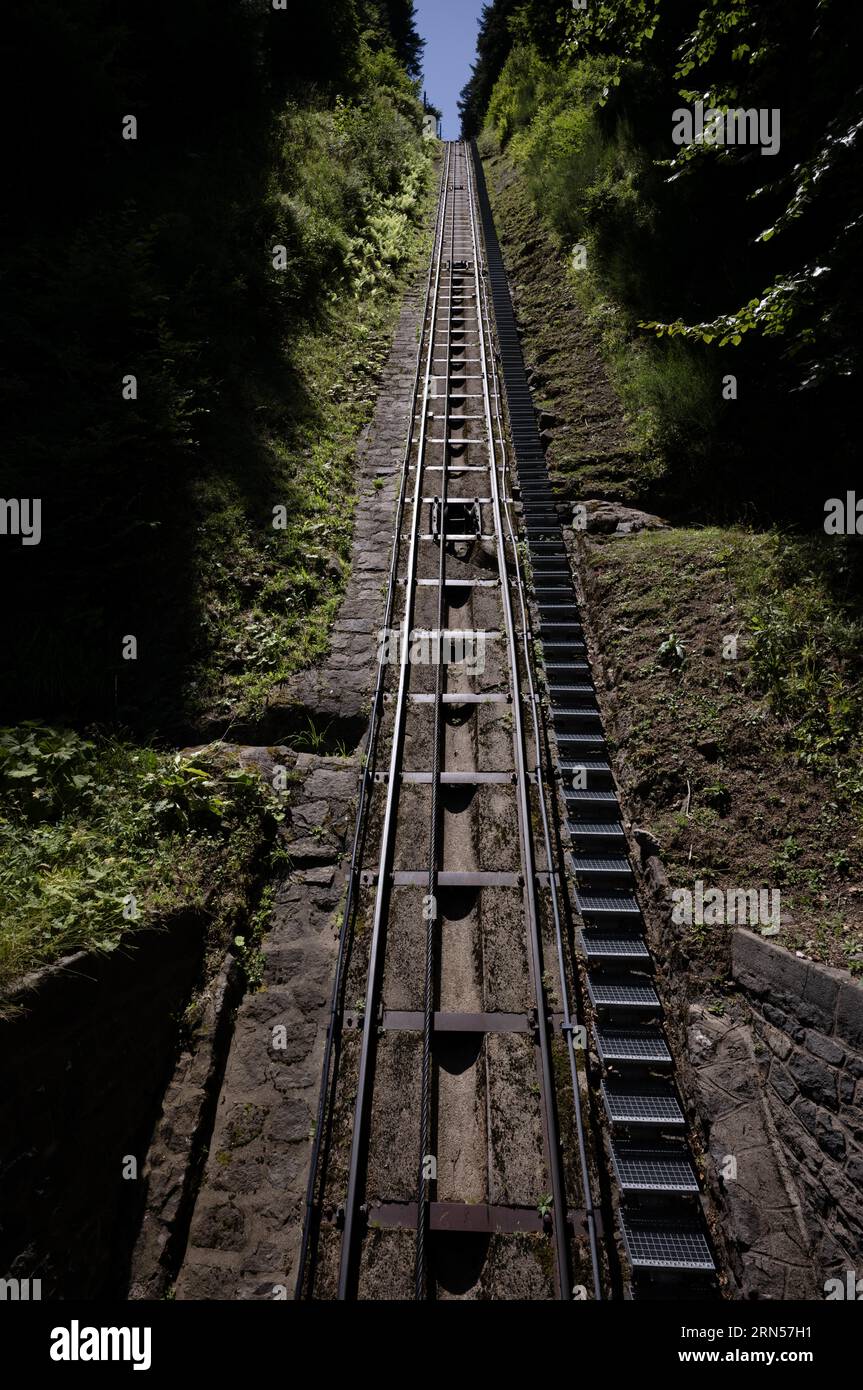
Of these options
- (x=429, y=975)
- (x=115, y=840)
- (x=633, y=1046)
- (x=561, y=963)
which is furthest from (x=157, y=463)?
(x=633, y=1046)

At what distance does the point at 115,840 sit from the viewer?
5.62m

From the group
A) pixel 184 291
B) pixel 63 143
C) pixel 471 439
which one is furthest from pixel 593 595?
pixel 63 143

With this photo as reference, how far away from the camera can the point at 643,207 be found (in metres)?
13.2

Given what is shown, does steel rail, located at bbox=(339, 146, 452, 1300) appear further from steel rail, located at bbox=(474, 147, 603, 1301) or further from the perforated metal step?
the perforated metal step

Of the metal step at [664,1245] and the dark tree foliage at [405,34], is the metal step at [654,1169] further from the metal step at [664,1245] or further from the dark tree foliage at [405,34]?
the dark tree foliage at [405,34]

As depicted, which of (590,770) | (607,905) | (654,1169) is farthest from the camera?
(590,770)

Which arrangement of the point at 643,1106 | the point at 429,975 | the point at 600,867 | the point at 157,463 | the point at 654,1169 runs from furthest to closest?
1. the point at 157,463
2. the point at 600,867
3. the point at 429,975
4. the point at 643,1106
5. the point at 654,1169

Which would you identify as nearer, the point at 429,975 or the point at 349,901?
the point at 429,975

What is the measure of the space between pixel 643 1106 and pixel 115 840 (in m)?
4.56

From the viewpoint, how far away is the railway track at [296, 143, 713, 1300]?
4211 mm

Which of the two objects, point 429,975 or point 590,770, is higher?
point 590,770

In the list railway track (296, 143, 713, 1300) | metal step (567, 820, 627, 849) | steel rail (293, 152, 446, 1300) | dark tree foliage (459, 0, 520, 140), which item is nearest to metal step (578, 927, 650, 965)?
railway track (296, 143, 713, 1300)

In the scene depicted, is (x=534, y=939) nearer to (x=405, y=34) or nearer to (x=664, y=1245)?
(x=664, y=1245)

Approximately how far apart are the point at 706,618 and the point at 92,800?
639 cm
